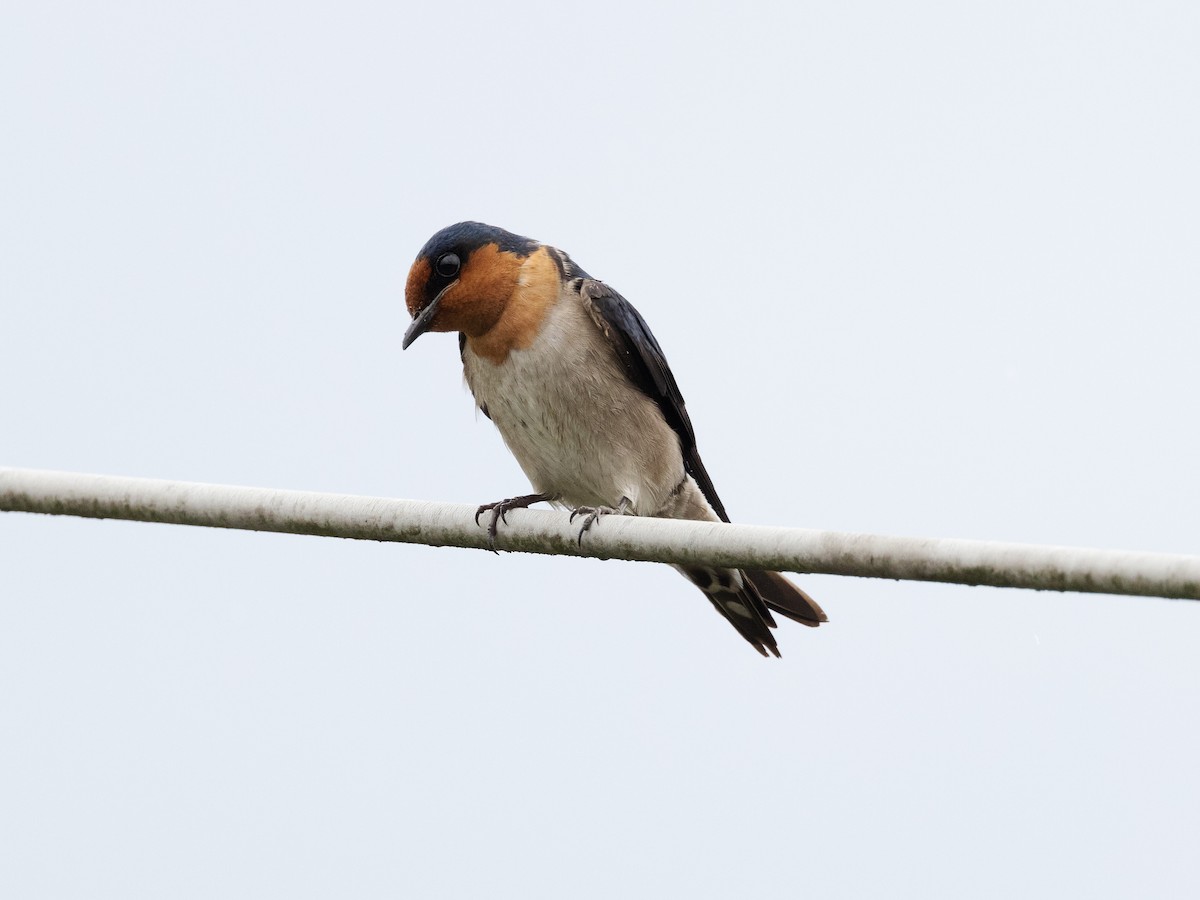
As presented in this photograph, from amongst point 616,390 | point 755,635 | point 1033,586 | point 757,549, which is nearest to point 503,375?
point 616,390

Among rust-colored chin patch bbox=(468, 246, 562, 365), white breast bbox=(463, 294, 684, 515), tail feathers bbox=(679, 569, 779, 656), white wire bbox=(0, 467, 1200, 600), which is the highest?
rust-colored chin patch bbox=(468, 246, 562, 365)

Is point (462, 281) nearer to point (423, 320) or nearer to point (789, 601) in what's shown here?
point (423, 320)

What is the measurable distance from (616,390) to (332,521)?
92.7 inches

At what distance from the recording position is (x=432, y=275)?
5.59 meters

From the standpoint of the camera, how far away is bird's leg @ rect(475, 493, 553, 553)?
11.2 ft

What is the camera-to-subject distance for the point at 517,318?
546cm

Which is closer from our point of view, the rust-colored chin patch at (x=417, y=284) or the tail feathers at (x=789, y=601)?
the tail feathers at (x=789, y=601)

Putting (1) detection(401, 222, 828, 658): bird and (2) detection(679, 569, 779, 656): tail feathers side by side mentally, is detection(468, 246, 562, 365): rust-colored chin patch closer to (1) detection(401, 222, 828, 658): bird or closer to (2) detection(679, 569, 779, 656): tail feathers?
(1) detection(401, 222, 828, 658): bird

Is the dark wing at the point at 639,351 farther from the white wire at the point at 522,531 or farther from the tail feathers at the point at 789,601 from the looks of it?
the white wire at the point at 522,531

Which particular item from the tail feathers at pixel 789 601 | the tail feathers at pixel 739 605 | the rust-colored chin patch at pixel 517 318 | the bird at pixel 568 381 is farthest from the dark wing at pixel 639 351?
the tail feathers at pixel 789 601

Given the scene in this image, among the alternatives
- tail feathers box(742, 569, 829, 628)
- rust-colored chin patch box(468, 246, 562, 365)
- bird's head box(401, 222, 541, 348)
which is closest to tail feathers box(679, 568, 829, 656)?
tail feathers box(742, 569, 829, 628)

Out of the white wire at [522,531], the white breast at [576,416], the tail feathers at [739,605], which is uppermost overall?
the white breast at [576,416]

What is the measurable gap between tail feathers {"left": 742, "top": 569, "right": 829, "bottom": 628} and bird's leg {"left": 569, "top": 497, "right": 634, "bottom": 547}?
1.46 ft

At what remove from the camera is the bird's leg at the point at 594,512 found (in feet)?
11.2
